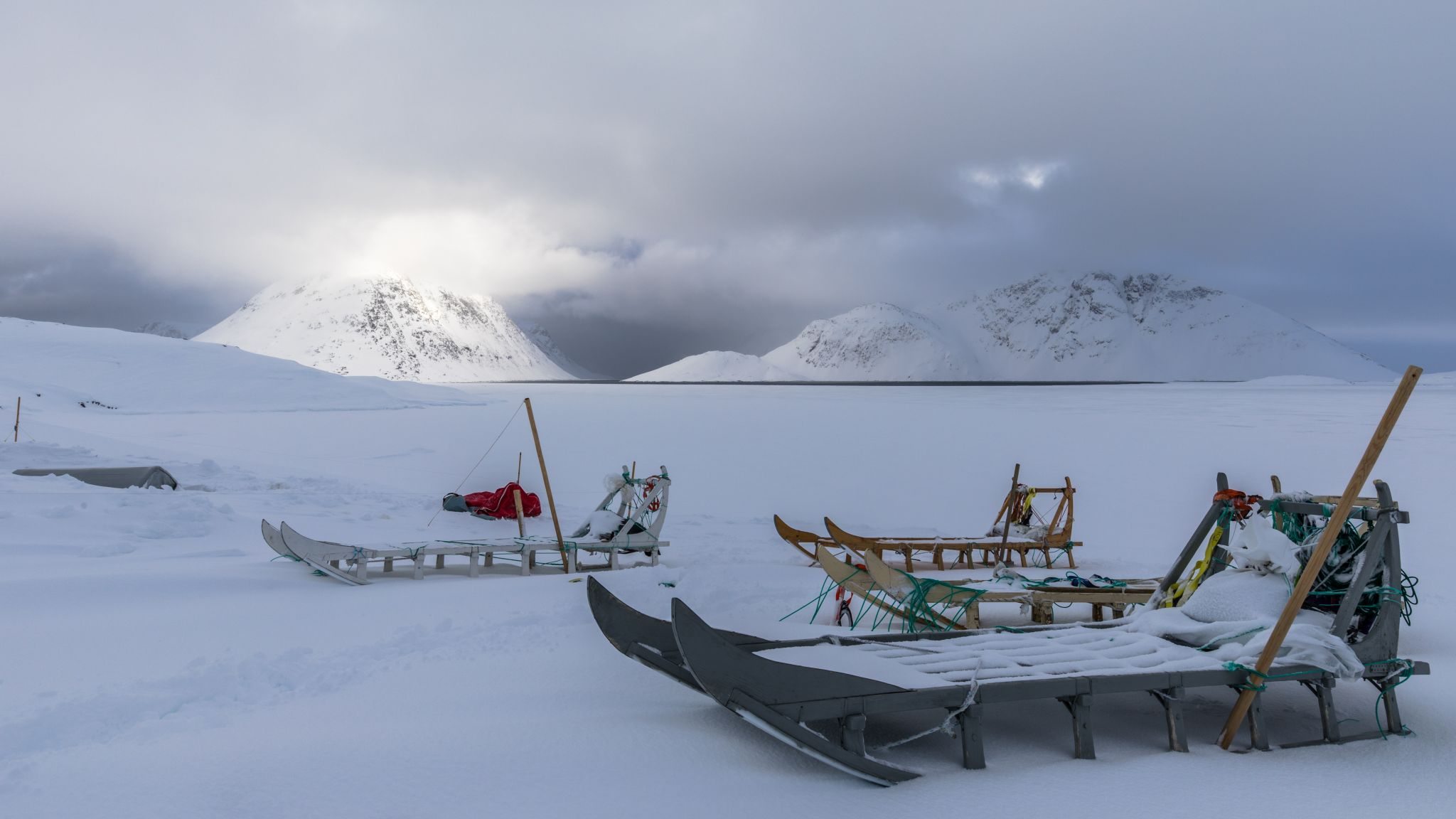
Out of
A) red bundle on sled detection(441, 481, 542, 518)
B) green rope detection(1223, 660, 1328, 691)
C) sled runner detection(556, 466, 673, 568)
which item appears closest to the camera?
green rope detection(1223, 660, 1328, 691)

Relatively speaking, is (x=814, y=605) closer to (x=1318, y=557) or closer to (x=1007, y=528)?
(x=1007, y=528)

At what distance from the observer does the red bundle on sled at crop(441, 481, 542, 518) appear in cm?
1402

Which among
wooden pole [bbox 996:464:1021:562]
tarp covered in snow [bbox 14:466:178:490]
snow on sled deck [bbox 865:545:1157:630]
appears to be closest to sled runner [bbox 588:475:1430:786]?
snow on sled deck [bbox 865:545:1157:630]

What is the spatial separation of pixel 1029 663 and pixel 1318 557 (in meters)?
1.63

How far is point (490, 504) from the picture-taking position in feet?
46.3

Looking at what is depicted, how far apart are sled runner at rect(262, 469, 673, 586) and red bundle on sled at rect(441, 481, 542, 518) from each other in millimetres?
2447

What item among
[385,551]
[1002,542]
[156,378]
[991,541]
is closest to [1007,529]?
[1002,542]

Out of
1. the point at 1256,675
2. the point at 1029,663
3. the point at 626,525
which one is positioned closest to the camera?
the point at 1256,675

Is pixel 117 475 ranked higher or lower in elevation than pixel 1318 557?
lower

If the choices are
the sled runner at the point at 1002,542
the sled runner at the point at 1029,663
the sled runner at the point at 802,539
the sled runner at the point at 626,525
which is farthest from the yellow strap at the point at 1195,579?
the sled runner at the point at 626,525

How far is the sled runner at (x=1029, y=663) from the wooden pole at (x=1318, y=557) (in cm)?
5

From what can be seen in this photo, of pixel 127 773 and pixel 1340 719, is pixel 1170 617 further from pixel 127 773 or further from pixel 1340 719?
pixel 127 773

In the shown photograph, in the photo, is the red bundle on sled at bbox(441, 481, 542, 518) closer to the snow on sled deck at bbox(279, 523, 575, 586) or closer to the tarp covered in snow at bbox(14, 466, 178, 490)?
the snow on sled deck at bbox(279, 523, 575, 586)

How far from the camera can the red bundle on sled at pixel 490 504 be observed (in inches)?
552
